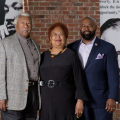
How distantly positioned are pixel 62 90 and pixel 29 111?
1.67 ft

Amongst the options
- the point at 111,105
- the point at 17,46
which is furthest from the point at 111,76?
the point at 17,46

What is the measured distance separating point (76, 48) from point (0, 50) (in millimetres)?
1056

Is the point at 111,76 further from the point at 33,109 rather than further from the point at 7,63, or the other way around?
the point at 7,63

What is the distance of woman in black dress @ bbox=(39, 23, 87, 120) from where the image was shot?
2.39 meters

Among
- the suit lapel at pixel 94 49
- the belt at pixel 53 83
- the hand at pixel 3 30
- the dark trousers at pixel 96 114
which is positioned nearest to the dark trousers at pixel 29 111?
the belt at pixel 53 83

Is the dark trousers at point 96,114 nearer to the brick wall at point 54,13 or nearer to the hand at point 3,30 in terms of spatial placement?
the brick wall at point 54,13

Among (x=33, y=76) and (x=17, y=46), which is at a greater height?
(x=17, y=46)

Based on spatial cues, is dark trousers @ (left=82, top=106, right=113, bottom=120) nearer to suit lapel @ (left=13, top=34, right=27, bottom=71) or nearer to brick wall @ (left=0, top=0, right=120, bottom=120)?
suit lapel @ (left=13, top=34, right=27, bottom=71)

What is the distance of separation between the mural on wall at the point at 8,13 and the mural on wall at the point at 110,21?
1.60 meters

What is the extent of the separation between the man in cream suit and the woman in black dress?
0.39ft

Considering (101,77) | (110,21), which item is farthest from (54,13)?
(101,77)

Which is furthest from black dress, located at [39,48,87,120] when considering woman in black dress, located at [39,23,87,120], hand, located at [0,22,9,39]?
hand, located at [0,22,9,39]

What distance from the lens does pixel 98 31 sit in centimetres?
377

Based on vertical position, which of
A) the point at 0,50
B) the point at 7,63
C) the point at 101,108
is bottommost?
the point at 101,108
